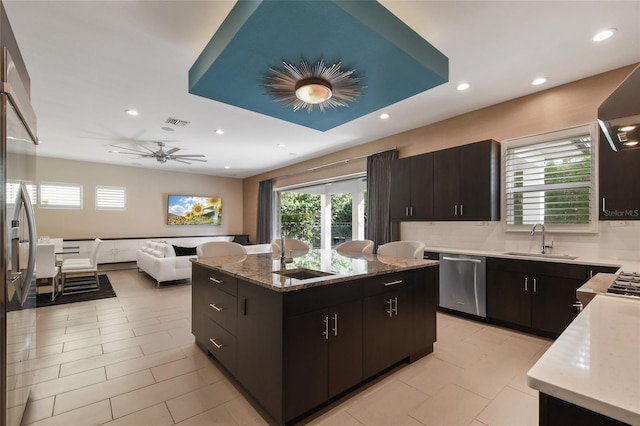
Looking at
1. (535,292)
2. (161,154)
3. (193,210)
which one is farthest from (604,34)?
(193,210)

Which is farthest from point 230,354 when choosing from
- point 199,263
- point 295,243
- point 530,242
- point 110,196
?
point 110,196

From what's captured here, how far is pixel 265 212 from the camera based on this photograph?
862 cm

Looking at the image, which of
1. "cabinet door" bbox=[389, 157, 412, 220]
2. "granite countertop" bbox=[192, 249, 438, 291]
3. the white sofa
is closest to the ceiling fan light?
"granite countertop" bbox=[192, 249, 438, 291]

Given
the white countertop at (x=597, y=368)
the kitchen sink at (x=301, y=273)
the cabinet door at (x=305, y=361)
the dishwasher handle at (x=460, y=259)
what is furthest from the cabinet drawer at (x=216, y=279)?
the dishwasher handle at (x=460, y=259)

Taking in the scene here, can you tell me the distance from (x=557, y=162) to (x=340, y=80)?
276 centimetres

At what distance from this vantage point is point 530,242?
354 cm

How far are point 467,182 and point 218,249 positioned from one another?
3.21m

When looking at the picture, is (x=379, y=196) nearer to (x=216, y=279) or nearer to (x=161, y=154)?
(x=216, y=279)

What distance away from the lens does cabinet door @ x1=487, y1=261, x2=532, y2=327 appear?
126 inches

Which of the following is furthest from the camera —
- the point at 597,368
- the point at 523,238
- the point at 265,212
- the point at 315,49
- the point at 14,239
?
the point at 265,212

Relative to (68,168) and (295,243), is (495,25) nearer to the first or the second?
(295,243)

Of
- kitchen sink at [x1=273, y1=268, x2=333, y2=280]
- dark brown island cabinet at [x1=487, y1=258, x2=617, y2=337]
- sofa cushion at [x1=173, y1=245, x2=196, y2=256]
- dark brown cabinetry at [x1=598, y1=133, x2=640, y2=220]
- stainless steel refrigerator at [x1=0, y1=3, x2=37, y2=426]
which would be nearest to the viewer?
stainless steel refrigerator at [x1=0, y1=3, x2=37, y2=426]

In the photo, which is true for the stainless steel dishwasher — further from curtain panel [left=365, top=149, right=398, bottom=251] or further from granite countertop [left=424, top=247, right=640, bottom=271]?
curtain panel [left=365, top=149, right=398, bottom=251]

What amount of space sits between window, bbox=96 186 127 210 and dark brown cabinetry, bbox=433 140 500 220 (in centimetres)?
806
